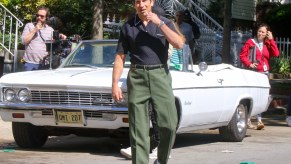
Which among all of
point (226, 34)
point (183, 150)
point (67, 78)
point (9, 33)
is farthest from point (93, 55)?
point (226, 34)

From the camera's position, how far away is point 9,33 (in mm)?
18406

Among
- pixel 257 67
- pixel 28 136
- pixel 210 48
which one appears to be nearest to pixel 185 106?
pixel 28 136

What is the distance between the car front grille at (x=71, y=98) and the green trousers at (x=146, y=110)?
1.81 metres

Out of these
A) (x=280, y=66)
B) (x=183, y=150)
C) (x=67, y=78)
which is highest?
(x=67, y=78)

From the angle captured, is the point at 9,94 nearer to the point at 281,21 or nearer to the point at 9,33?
the point at 9,33

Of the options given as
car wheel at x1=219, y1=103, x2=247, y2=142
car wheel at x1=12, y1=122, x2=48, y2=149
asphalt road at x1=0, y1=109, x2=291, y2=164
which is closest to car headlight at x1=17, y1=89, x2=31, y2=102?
car wheel at x1=12, y1=122, x2=48, y2=149

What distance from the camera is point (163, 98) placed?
7.64 meters

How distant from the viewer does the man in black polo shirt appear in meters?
7.53

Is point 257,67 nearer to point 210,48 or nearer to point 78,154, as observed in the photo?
point 78,154

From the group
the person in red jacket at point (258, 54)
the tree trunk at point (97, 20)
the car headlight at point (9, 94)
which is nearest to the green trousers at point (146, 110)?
the car headlight at point (9, 94)

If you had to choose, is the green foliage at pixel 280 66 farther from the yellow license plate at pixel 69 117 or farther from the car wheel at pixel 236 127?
the yellow license plate at pixel 69 117

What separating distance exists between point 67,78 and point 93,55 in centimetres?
135

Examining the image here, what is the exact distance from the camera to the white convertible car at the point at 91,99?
375 inches

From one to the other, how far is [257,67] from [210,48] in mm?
10857
